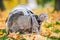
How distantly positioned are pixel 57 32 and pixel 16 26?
1.56 meters

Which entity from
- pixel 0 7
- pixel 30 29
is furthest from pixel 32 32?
pixel 0 7

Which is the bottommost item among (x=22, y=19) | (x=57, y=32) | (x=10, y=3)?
(x=10, y=3)

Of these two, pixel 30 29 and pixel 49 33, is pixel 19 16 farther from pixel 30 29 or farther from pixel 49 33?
pixel 49 33

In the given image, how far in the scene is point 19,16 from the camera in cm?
922

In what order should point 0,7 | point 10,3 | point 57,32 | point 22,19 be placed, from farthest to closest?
point 10,3 → point 0,7 → point 57,32 → point 22,19

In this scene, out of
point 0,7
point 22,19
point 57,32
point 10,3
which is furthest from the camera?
point 10,3

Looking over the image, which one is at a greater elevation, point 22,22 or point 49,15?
point 22,22

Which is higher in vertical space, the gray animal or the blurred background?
the gray animal

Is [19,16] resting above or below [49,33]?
above

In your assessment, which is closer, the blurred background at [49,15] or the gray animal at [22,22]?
the gray animal at [22,22]

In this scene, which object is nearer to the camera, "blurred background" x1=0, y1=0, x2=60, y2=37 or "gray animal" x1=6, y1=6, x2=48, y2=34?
"gray animal" x1=6, y1=6, x2=48, y2=34

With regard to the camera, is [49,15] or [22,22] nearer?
[22,22]

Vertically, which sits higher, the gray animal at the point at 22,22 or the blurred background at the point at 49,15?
the gray animal at the point at 22,22

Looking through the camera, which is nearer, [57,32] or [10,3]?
[57,32]
